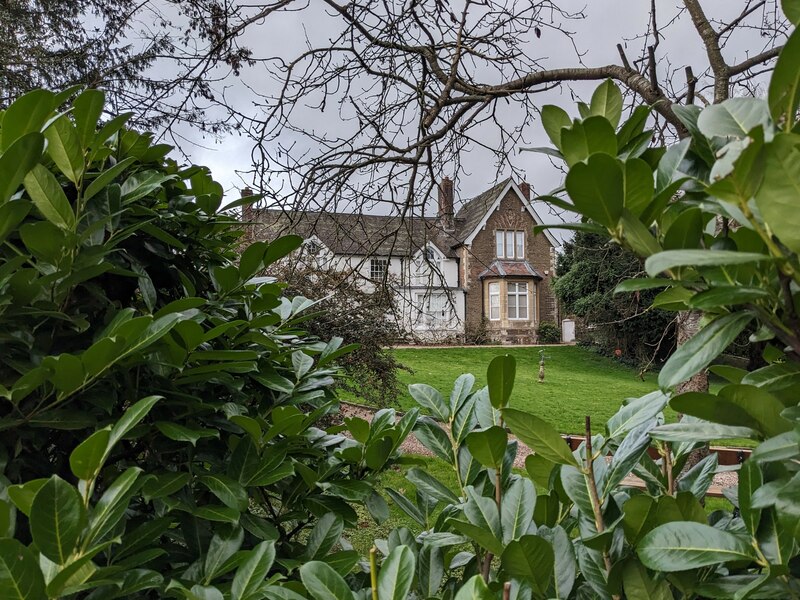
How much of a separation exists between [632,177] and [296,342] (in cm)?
117

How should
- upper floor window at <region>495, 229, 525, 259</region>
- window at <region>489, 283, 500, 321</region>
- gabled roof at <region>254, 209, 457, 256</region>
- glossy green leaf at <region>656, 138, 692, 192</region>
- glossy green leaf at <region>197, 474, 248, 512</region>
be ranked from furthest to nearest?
upper floor window at <region>495, 229, 525, 259</region>, window at <region>489, 283, 500, 321</region>, gabled roof at <region>254, 209, 457, 256</region>, glossy green leaf at <region>197, 474, 248, 512</region>, glossy green leaf at <region>656, 138, 692, 192</region>

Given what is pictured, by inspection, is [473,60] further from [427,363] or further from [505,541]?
[427,363]

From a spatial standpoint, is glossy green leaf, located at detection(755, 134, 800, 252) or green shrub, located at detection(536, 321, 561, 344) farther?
green shrub, located at detection(536, 321, 561, 344)

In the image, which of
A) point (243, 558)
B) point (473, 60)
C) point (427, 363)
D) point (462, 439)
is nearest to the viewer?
point (243, 558)

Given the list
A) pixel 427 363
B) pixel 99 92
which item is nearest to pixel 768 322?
pixel 99 92

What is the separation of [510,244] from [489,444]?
29.3 m

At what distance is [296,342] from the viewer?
156cm

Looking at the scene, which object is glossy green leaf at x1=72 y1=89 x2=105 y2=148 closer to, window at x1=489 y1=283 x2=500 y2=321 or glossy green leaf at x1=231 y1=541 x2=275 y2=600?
glossy green leaf at x1=231 y1=541 x2=275 y2=600

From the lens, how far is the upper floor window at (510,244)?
2897 cm

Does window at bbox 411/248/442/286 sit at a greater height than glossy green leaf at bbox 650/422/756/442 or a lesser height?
greater

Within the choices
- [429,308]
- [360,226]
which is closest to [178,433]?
[429,308]

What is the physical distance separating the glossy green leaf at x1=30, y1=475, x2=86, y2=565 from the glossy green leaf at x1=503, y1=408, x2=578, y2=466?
54 cm

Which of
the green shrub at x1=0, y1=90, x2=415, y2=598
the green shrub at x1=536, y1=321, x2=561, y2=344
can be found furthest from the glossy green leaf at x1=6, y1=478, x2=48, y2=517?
the green shrub at x1=536, y1=321, x2=561, y2=344

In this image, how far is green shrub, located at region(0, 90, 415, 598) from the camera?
72 cm
